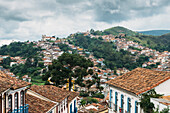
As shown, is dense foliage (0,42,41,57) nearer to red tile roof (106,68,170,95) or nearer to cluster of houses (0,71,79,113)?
red tile roof (106,68,170,95)

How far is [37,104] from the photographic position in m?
15.7

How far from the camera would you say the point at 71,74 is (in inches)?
1406

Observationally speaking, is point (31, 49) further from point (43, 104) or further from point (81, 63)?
point (43, 104)

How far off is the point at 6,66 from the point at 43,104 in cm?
12668

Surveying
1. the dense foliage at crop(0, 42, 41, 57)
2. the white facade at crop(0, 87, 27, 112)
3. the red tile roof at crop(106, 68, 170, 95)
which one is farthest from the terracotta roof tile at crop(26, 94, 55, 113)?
the dense foliage at crop(0, 42, 41, 57)

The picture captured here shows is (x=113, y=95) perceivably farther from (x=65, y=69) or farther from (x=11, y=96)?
Answer: (x=65, y=69)

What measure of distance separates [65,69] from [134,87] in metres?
19.8

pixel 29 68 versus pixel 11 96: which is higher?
pixel 11 96

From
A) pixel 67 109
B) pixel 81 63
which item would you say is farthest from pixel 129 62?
pixel 67 109

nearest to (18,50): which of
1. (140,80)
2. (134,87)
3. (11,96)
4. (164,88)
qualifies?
(140,80)

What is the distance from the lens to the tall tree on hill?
35.1 m

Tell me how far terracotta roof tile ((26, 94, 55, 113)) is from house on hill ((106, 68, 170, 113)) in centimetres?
673

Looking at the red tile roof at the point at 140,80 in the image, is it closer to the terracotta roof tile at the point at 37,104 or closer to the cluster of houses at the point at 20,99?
the cluster of houses at the point at 20,99

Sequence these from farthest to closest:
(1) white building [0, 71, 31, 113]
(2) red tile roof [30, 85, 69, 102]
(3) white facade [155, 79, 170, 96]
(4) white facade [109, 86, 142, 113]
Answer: (2) red tile roof [30, 85, 69, 102], (4) white facade [109, 86, 142, 113], (3) white facade [155, 79, 170, 96], (1) white building [0, 71, 31, 113]
